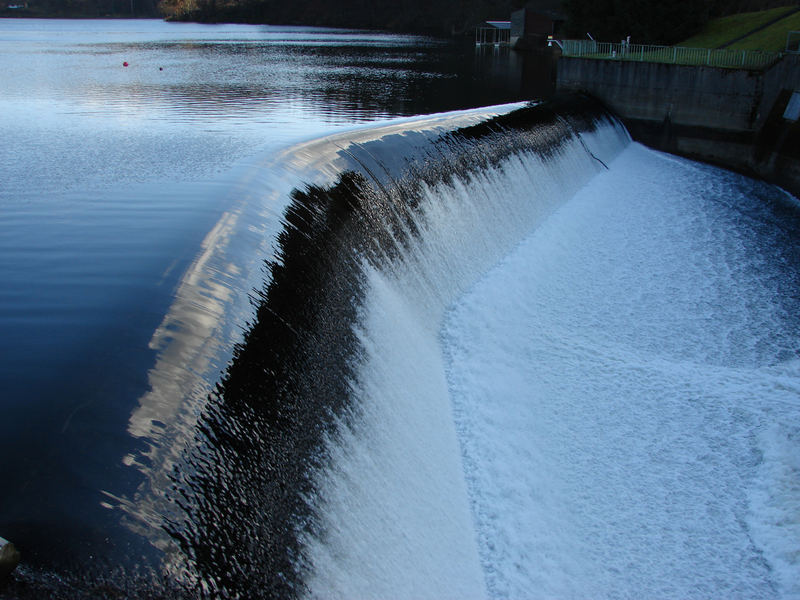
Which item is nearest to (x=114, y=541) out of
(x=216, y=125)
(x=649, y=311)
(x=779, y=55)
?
(x=649, y=311)

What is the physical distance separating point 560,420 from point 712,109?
14628 millimetres

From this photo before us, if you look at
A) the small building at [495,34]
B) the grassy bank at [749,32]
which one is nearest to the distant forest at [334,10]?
the small building at [495,34]

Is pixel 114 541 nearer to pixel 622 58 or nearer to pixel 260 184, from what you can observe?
pixel 260 184

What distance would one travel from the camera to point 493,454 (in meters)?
5.95

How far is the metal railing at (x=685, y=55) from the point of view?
1763 cm

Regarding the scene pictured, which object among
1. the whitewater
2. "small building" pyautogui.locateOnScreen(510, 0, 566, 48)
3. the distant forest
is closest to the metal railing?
the distant forest

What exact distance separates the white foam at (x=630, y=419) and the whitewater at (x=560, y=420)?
0.07 ft

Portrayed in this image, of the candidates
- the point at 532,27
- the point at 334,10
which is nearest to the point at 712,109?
the point at 532,27

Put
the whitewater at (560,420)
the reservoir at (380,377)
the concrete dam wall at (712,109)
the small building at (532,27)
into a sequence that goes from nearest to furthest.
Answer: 1. the reservoir at (380,377)
2. the whitewater at (560,420)
3. the concrete dam wall at (712,109)
4. the small building at (532,27)

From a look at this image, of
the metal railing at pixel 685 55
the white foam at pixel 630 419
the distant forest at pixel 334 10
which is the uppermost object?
the distant forest at pixel 334 10

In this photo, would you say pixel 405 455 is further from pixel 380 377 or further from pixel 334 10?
pixel 334 10

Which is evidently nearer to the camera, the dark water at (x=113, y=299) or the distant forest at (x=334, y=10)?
the dark water at (x=113, y=299)

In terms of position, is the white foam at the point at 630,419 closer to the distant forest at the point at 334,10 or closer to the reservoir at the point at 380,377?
Result: the reservoir at the point at 380,377

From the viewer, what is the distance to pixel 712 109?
706 inches
